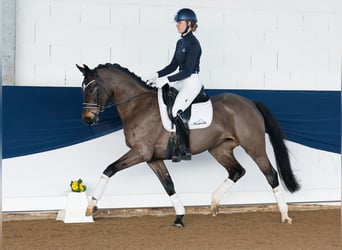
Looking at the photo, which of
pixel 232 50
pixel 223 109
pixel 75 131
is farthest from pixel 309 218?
pixel 75 131

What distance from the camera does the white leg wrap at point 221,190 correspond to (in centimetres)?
521

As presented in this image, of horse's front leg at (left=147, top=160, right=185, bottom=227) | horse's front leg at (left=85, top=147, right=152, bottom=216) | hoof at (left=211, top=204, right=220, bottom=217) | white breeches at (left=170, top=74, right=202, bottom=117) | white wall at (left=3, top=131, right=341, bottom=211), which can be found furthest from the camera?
hoof at (left=211, top=204, right=220, bottom=217)

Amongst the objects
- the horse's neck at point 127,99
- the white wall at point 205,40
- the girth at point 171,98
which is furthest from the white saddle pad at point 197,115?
the white wall at point 205,40

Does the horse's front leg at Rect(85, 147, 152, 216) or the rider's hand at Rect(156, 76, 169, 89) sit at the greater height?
→ the rider's hand at Rect(156, 76, 169, 89)

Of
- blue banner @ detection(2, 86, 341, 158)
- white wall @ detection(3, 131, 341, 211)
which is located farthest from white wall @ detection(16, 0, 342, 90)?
white wall @ detection(3, 131, 341, 211)

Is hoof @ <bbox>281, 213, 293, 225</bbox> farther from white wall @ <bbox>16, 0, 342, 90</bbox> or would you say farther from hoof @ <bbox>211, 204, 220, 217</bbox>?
white wall @ <bbox>16, 0, 342, 90</bbox>

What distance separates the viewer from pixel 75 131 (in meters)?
5.32

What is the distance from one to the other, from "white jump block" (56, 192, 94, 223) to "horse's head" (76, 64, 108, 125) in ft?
2.57

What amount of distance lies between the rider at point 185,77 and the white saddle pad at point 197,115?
2.8 inches

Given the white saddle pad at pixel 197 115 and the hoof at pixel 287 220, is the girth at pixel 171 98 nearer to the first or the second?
the white saddle pad at pixel 197 115

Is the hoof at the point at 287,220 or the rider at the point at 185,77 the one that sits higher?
the rider at the point at 185,77

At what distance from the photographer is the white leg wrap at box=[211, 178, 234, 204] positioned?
5215mm

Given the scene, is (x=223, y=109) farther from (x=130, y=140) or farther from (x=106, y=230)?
(x=106, y=230)

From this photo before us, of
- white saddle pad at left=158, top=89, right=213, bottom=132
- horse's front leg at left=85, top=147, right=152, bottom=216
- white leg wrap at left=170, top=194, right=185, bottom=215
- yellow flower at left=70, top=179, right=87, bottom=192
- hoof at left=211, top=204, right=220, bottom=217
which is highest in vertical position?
white saddle pad at left=158, top=89, right=213, bottom=132
